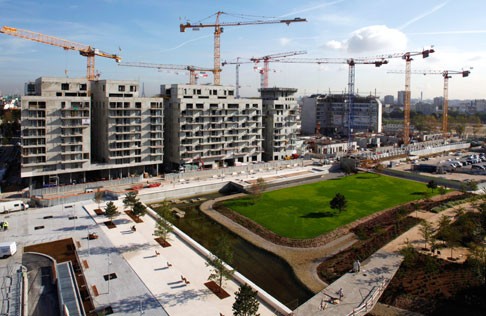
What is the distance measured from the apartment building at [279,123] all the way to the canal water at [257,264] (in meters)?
30.7

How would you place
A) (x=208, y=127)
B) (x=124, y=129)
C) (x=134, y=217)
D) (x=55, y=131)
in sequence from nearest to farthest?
(x=134, y=217) < (x=55, y=131) < (x=124, y=129) < (x=208, y=127)

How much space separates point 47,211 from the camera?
38094mm

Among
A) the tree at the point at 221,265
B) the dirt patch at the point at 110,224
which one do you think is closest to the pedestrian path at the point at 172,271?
the dirt patch at the point at 110,224

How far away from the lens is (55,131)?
45.8 metres

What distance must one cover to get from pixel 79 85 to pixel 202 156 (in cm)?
1945

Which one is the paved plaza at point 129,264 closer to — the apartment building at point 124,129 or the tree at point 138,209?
the tree at point 138,209

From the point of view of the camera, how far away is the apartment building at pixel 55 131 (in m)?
44.3

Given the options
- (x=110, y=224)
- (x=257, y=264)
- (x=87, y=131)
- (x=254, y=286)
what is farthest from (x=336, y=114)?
(x=254, y=286)

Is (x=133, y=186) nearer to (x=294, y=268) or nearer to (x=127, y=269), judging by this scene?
(x=127, y=269)

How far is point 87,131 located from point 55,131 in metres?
3.60

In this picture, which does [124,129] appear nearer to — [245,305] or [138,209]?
[138,209]

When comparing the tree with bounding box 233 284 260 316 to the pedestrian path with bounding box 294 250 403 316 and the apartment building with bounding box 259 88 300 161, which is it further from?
the apartment building with bounding box 259 88 300 161

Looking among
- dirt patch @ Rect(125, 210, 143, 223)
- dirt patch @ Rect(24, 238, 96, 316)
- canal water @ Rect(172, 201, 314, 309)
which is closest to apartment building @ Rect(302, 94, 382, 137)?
canal water @ Rect(172, 201, 314, 309)

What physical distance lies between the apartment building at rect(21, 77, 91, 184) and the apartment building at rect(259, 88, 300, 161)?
30777mm
